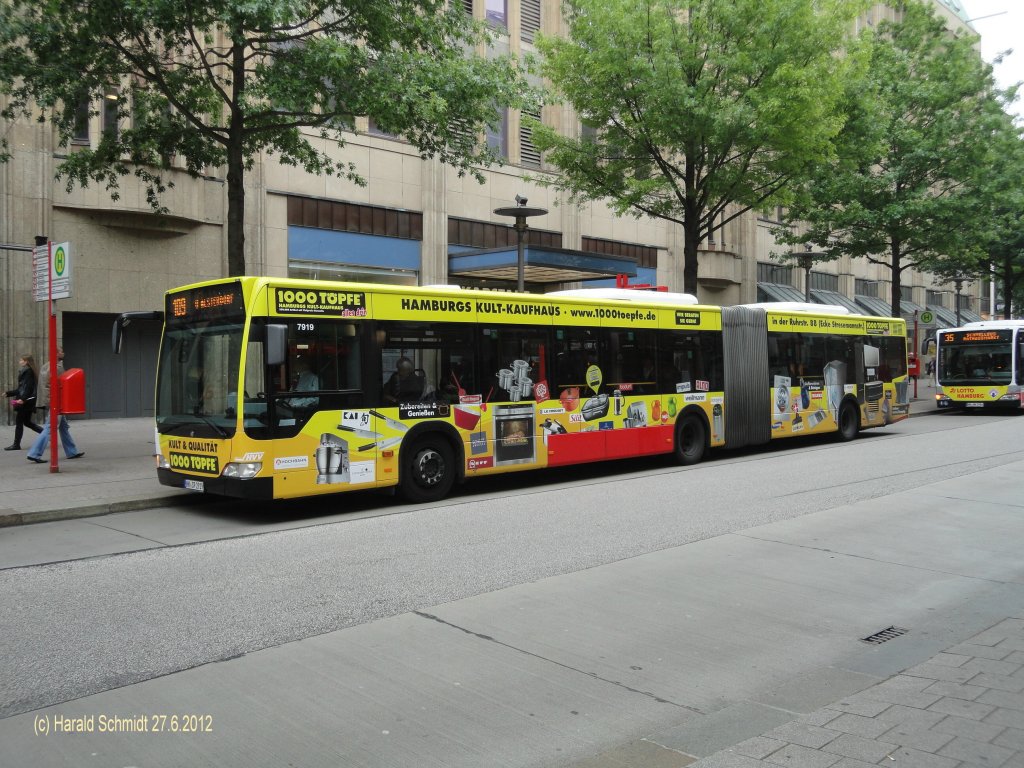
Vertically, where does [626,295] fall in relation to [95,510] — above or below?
above

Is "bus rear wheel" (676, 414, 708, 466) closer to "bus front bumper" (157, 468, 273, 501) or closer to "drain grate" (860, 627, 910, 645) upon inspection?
"bus front bumper" (157, 468, 273, 501)

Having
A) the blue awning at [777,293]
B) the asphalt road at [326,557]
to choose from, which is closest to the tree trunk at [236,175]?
the asphalt road at [326,557]

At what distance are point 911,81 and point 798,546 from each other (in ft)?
82.6

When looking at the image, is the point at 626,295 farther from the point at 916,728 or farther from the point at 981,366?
the point at 981,366

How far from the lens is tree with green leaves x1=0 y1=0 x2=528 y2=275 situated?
1272 cm

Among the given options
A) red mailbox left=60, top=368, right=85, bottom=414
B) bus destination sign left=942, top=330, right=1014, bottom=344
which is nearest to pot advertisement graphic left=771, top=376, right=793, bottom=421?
red mailbox left=60, top=368, right=85, bottom=414

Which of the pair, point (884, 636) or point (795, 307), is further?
point (795, 307)

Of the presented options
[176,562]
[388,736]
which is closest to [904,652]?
[388,736]

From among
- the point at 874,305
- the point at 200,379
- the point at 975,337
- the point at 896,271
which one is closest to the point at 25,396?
the point at 200,379

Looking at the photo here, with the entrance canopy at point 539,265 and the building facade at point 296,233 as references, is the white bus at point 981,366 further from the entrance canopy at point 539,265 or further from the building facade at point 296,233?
the entrance canopy at point 539,265

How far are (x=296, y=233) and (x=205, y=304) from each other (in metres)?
13.5

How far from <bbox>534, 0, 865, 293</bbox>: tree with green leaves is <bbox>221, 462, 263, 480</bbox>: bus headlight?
13494 millimetres

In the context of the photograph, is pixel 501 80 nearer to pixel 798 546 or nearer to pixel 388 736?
pixel 798 546

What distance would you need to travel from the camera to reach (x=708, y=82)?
19.5 meters
